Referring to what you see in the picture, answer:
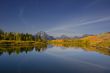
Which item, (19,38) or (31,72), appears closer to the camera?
(31,72)

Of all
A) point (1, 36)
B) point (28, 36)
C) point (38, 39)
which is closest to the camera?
point (1, 36)

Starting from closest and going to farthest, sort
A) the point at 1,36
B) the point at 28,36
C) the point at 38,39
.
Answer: the point at 1,36 → the point at 28,36 → the point at 38,39

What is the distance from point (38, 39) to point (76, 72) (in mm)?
152482

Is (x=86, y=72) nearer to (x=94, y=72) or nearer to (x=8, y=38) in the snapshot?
(x=94, y=72)

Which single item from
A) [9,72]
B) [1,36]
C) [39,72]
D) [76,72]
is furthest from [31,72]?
[1,36]

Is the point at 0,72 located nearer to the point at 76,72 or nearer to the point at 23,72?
the point at 23,72

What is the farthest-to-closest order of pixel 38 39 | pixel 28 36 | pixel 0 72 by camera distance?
1. pixel 38 39
2. pixel 28 36
3. pixel 0 72

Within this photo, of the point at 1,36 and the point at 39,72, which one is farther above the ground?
the point at 1,36

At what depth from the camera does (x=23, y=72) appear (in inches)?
904

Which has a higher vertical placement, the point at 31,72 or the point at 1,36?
the point at 1,36

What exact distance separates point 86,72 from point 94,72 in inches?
49.8

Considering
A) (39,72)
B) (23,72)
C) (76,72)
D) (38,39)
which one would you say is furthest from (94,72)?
(38,39)

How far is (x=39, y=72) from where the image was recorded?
75.8 feet

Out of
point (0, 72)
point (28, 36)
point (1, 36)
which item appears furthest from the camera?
point (28, 36)
